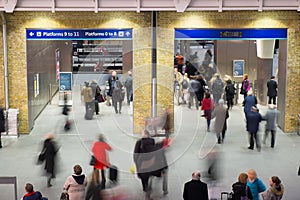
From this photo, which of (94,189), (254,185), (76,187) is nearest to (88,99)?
(94,189)

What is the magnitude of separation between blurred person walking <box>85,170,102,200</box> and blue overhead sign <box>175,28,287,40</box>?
7391mm

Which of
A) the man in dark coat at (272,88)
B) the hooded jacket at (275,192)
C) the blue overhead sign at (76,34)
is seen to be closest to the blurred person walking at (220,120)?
the man in dark coat at (272,88)

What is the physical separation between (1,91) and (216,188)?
8.61 meters

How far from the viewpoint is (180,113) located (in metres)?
23.6

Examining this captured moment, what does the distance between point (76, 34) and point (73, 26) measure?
0.27 metres

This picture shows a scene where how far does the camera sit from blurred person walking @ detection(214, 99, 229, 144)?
17.9 metres

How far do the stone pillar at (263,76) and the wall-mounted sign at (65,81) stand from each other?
7.45 meters

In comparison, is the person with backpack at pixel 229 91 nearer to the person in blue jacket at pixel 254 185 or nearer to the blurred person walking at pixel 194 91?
the blurred person walking at pixel 194 91

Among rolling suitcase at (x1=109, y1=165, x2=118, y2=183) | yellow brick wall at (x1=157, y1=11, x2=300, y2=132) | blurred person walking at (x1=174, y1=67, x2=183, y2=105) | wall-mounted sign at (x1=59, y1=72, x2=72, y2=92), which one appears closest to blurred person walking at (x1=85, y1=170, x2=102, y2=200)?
rolling suitcase at (x1=109, y1=165, x2=118, y2=183)

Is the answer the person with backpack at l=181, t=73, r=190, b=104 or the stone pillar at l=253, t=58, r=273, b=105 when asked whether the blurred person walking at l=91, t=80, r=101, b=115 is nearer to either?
the person with backpack at l=181, t=73, r=190, b=104

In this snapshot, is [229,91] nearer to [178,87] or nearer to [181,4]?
[178,87]

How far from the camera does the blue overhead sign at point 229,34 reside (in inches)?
781

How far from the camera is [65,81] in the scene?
24.6 meters

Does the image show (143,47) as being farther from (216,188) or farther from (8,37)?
(216,188)
